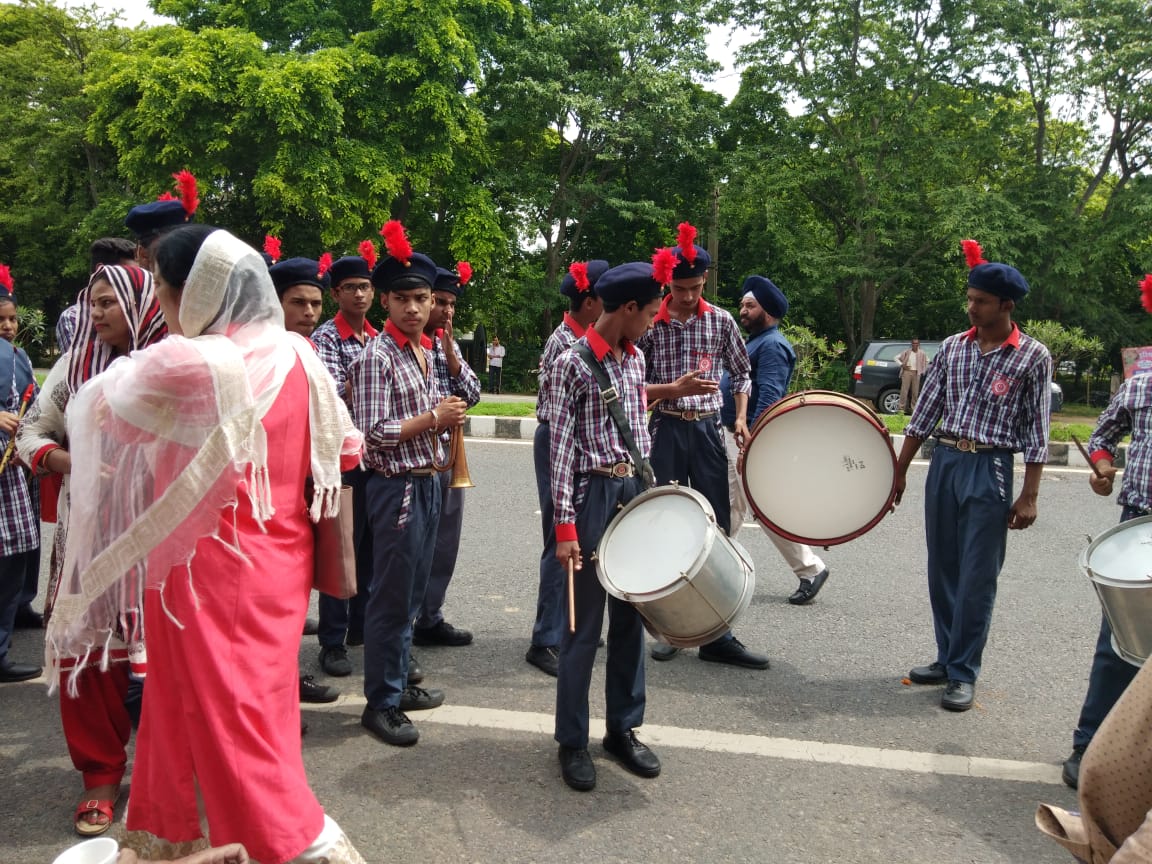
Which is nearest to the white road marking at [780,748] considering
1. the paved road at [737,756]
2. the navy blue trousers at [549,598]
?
the paved road at [737,756]

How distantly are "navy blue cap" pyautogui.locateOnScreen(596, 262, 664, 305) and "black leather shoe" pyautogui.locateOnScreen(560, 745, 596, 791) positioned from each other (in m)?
1.62

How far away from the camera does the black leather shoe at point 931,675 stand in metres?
4.45

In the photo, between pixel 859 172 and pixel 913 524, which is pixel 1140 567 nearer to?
pixel 913 524

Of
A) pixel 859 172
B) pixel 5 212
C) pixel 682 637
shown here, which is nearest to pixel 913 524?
pixel 682 637

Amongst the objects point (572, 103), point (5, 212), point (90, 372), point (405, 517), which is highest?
point (572, 103)

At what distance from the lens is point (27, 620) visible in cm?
511

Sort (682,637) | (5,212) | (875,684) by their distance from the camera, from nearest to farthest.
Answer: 1. (682,637)
2. (875,684)
3. (5,212)

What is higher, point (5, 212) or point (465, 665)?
point (5, 212)

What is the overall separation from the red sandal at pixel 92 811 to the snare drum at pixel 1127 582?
3.26 meters

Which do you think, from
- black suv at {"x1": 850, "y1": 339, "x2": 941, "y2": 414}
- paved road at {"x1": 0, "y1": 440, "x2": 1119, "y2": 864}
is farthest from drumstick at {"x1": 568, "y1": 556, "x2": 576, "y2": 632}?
black suv at {"x1": 850, "y1": 339, "x2": 941, "y2": 414}

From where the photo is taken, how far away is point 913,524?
761 centimetres

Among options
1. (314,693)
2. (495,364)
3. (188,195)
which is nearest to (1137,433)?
(314,693)

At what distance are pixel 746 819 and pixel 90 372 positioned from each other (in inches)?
103

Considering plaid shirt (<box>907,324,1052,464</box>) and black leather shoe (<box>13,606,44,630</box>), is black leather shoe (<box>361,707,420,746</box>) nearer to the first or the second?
black leather shoe (<box>13,606,44,630</box>)
